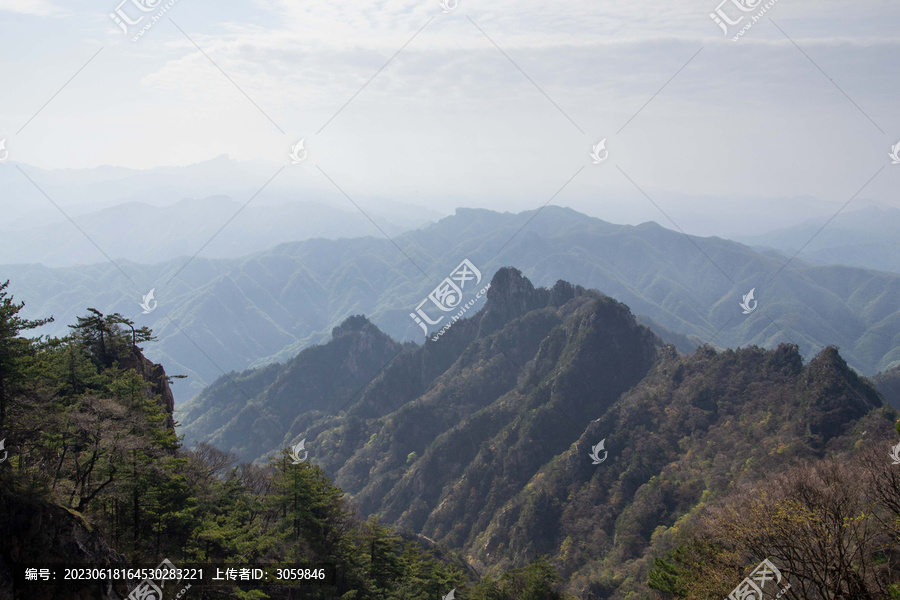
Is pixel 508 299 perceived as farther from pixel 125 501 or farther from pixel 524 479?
pixel 125 501

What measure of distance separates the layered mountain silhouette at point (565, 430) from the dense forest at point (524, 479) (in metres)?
0.37

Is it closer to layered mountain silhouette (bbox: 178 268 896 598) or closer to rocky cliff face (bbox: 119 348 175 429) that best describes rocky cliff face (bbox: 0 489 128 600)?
rocky cliff face (bbox: 119 348 175 429)

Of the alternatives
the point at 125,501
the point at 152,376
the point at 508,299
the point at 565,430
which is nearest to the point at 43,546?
the point at 125,501

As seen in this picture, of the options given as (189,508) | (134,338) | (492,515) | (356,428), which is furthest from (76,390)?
(356,428)

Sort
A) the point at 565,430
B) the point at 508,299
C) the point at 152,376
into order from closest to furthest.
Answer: the point at 152,376 < the point at 565,430 < the point at 508,299

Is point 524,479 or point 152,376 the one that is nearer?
point 152,376

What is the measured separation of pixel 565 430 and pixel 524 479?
1087 centimetres

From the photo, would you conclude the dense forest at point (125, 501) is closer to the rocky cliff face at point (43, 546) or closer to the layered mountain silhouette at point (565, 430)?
the rocky cliff face at point (43, 546)

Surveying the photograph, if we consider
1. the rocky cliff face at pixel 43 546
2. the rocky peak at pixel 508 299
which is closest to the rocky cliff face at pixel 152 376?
the rocky cliff face at pixel 43 546

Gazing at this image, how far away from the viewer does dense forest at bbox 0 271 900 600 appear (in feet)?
66.3

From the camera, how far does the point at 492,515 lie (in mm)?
77500

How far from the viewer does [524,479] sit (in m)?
80.3

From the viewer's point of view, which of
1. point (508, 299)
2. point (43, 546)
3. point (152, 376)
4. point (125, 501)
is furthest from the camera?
point (508, 299)

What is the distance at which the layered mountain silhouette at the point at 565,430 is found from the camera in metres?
57.2
